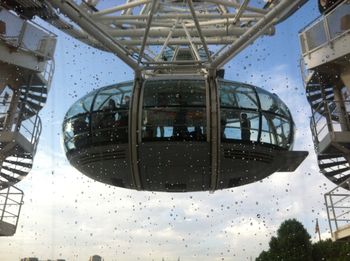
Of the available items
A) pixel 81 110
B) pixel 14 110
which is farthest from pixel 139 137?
pixel 14 110

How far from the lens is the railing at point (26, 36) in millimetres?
22748

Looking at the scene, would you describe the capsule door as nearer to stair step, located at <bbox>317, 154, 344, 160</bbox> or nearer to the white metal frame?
the white metal frame

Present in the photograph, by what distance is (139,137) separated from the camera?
16.9m

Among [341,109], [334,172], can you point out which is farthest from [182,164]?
[334,172]

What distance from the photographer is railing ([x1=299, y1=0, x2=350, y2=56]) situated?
21906mm

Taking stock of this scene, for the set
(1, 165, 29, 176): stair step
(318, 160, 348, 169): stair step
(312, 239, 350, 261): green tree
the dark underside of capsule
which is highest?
(1, 165, 29, 176): stair step

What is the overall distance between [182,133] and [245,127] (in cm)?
229

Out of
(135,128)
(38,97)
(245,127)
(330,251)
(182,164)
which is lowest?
(330,251)

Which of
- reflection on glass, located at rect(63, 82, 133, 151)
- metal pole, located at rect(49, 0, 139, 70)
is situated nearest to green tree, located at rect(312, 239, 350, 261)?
reflection on glass, located at rect(63, 82, 133, 151)

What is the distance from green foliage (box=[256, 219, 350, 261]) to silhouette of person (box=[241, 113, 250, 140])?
117 feet

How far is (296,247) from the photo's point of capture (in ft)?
171

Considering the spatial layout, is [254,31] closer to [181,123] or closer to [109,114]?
[181,123]

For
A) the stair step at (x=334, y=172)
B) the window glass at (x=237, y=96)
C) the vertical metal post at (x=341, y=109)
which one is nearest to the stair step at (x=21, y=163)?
the window glass at (x=237, y=96)

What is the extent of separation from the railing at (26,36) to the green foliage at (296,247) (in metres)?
36.3
